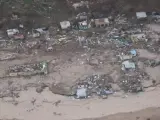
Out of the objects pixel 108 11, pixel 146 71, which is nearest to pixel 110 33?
pixel 108 11

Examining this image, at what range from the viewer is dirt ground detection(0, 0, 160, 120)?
420 inches

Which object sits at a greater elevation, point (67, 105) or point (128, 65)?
point (128, 65)

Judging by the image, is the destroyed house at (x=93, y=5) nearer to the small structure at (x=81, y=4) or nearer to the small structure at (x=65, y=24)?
the small structure at (x=81, y=4)

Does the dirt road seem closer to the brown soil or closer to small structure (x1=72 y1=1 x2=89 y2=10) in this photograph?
the brown soil

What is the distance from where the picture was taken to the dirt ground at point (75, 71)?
35.0 ft

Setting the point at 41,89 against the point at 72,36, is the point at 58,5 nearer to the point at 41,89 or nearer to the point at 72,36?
the point at 72,36

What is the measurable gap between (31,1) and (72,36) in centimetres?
160

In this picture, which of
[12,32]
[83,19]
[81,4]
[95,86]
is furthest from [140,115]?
[12,32]

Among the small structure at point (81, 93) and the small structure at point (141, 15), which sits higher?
the small structure at point (141, 15)

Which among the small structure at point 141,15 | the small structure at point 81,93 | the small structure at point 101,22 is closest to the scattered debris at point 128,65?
the small structure at point 81,93

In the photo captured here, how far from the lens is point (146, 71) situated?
11477 mm

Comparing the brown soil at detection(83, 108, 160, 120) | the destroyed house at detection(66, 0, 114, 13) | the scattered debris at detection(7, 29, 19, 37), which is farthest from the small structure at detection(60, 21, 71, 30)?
the brown soil at detection(83, 108, 160, 120)

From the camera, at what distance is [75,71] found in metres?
11.5

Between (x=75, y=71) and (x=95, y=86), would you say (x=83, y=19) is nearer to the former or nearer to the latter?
(x=75, y=71)
